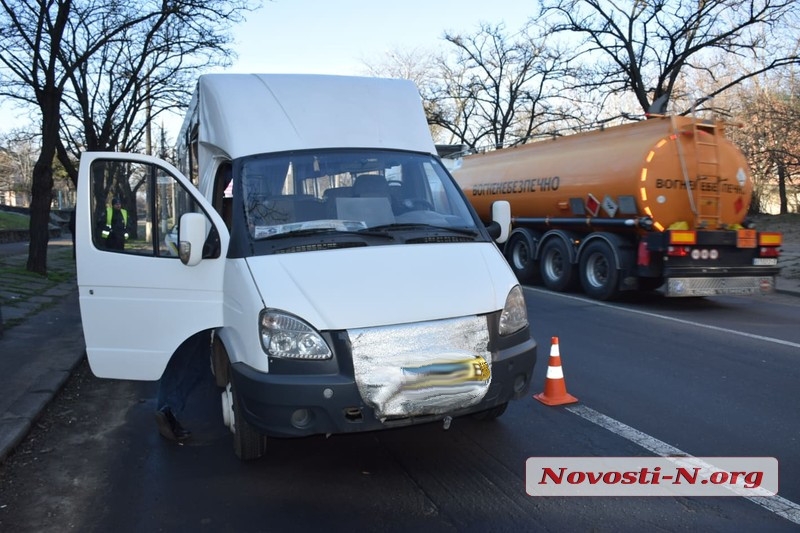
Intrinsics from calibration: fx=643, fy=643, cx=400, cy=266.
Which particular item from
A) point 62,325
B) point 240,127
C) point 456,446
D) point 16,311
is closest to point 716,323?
point 456,446

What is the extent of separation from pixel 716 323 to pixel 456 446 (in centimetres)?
620

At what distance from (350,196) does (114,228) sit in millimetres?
1722

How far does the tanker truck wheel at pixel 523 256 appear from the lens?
13.9 meters

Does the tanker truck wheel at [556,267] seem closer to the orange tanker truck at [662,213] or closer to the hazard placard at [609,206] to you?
the orange tanker truck at [662,213]

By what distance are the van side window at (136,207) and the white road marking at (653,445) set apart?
3.19 meters

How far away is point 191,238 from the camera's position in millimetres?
4129

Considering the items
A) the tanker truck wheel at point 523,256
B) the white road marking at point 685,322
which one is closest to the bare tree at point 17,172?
the tanker truck wheel at point 523,256

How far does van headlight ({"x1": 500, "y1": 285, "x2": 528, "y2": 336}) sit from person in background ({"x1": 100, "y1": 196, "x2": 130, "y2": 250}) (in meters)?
2.72

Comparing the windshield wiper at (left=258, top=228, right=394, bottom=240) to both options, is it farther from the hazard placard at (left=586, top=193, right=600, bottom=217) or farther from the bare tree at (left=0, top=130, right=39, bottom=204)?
the bare tree at (left=0, top=130, right=39, bottom=204)

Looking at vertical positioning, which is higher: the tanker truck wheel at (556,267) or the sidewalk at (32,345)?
the tanker truck wheel at (556,267)

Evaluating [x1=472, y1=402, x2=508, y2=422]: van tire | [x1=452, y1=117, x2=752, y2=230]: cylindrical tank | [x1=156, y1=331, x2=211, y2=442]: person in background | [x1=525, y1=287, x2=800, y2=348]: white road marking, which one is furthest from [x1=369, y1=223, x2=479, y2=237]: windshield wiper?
[x1=452, y1=117, x2=752, y2=230]: cylindrical tank

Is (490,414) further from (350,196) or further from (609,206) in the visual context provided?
(609,206)

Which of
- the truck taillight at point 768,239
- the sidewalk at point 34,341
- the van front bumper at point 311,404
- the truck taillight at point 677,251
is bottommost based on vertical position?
the sidewalk at point 34,341

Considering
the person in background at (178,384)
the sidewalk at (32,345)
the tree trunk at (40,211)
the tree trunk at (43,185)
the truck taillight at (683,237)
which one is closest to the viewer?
the person in background at (178,384)
